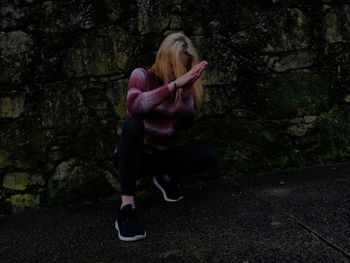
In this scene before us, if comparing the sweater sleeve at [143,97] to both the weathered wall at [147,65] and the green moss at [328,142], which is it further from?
the green moss at [328,142]

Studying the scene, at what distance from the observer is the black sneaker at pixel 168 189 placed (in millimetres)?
2807

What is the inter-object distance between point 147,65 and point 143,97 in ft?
2.60

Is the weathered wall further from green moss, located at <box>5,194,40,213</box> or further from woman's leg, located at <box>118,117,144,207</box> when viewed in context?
woman's leg, located at <box>118,117,144,207</box>

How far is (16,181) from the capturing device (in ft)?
9.91

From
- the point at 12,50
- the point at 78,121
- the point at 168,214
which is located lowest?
the point at 168,214

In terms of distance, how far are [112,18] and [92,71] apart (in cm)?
38

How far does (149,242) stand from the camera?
2156 millimetres

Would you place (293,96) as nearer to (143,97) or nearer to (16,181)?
(143,97)

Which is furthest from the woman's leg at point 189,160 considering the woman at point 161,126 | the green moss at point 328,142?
the green moss at point 328,142

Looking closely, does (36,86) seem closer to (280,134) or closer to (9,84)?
(9,84)

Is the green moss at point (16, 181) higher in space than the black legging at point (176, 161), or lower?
lower

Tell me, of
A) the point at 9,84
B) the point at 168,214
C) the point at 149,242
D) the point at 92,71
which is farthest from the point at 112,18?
the point at 149,242

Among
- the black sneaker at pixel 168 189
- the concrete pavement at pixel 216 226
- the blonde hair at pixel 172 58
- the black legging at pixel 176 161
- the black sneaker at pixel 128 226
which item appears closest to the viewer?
the concrete pavement at pixel 216 226

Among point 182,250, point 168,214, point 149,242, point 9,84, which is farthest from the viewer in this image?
point 9,84
